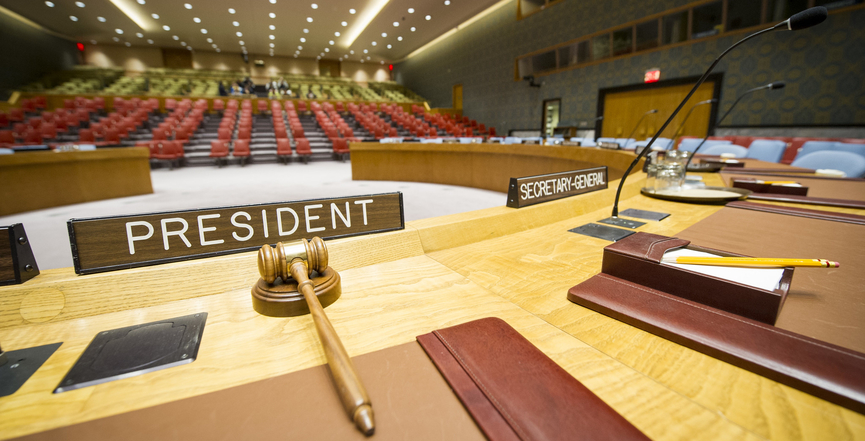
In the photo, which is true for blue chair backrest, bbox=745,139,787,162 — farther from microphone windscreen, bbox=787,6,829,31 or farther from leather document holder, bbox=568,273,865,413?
leather document holder, bbox=568,273,865,413

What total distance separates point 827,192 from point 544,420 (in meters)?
2.04

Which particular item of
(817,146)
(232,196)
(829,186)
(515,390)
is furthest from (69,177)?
(817,146)

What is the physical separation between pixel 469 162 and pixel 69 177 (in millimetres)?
4844

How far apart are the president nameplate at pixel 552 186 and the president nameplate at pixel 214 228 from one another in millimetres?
398

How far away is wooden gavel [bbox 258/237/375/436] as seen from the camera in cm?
31

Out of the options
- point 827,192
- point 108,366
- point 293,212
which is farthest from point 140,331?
point 827,192

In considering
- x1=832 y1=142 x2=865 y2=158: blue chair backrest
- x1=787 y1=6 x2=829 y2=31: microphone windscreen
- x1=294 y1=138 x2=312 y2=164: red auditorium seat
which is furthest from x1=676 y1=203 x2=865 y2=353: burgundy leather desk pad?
x1=294 y1=138 x2=312 y2=164: red auditorium seat

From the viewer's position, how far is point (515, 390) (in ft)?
1.13

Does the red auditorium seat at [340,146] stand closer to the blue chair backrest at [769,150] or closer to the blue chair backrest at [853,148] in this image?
the blue chair backrest at [769,150]

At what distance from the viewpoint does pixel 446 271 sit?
2.36 feet

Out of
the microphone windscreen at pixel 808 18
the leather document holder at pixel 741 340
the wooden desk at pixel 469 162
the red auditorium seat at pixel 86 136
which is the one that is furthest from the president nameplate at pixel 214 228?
the red auditorium seat at pixel 86 136

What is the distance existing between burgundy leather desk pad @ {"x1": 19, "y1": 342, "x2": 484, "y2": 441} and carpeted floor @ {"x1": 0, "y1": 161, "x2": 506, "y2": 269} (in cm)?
268

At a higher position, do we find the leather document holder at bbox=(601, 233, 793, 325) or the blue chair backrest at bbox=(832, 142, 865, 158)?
the blue chair backrest at bbox=(832, 142, 865, 158)

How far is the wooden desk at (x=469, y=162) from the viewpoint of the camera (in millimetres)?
3936
